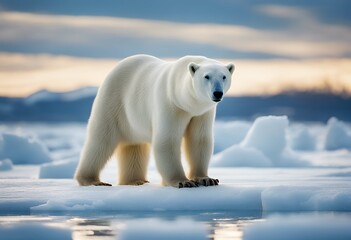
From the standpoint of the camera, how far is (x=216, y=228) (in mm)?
8672

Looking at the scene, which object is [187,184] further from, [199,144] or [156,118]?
[156,118]

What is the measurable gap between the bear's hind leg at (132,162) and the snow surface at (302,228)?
335 cm

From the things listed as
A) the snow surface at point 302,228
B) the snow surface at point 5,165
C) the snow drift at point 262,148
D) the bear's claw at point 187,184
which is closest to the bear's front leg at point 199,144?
the bear's claw at point 187,184

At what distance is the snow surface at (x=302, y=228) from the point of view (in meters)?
8.24

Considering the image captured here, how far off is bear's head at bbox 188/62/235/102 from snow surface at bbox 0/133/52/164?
17478 mm

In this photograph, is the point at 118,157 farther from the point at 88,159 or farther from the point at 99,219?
the point at 99,219

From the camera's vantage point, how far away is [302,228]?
347 inches

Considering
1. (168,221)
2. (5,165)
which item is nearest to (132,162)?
(168,221)

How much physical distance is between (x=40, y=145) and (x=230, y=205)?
17674 mm

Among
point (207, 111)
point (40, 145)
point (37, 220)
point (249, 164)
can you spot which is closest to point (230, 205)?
point (207, 111)

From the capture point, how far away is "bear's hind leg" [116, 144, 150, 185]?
12500 millimetres

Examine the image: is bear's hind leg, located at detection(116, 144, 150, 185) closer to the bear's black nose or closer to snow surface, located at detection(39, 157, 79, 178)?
the bear's black nose

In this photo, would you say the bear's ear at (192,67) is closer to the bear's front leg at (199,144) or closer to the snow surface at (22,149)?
the bear's front leg at (199,144)

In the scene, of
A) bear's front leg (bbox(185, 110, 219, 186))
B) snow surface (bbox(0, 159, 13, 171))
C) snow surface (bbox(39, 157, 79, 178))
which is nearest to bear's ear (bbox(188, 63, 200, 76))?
bear's front leg (bbox(185, 110, 219, 186))
